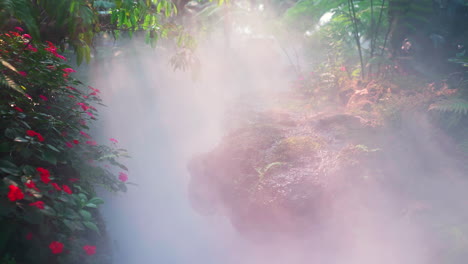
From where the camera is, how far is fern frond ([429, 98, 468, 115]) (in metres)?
4.30

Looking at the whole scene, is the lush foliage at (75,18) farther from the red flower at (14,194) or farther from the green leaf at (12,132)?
the red flower at (14,194)

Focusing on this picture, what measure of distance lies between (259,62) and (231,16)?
24.4 feet

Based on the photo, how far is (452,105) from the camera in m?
4.40

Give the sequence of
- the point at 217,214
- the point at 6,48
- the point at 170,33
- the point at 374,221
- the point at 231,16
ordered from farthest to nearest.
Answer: the point at 231,16
the point at 217,214
the point at 374,221
the point at 170,33
the point at 6,48

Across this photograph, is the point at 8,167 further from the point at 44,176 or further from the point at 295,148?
the point at 295,148

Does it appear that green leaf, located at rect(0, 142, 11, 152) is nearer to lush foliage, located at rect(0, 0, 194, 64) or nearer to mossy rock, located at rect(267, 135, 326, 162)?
lush foliage, located at rect(0, 0, 194, 64)

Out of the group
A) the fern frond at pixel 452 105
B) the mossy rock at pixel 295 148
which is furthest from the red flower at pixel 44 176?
the fern frond at pixel 452 105

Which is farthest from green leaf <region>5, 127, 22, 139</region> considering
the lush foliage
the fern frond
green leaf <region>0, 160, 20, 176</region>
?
the fern frond

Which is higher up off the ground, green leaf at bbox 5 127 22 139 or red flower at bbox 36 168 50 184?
green leaf at bbox 5 127 22 139

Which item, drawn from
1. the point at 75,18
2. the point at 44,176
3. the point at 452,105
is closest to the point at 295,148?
the point at 452,105

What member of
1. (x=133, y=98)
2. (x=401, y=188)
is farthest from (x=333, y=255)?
(x=133, y=98)

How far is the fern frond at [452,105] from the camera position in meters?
4.30

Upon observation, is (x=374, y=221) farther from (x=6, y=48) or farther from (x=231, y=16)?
(x=231, y=16)

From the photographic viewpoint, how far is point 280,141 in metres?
4.84
